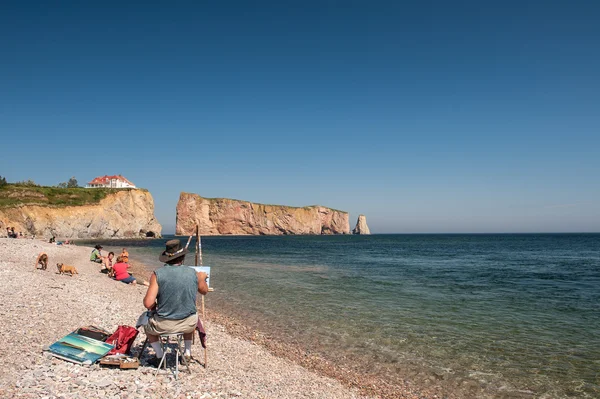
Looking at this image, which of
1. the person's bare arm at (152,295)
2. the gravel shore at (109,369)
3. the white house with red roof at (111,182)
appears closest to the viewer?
the gravel shore at (109,369)

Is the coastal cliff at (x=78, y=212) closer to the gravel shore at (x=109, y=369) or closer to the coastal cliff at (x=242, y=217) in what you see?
the coastal cliff at (x=242, y=217)

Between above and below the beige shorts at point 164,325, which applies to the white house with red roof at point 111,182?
above

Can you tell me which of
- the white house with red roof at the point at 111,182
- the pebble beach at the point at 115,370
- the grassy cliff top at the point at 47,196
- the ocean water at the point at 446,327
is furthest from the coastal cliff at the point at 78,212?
the pebble beach at the point at 115,370

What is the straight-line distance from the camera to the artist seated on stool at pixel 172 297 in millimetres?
6094

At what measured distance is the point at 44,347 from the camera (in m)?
6.66

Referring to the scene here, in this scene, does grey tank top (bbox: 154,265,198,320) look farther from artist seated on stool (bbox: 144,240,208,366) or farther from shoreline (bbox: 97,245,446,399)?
shoreline (bbox: 97,245,446,399)

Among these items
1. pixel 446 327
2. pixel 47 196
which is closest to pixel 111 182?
pixel 47 196

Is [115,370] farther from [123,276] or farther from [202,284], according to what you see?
[123,276]

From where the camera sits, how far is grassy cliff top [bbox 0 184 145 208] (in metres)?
68.6

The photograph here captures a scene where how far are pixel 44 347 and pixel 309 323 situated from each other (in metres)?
8.05

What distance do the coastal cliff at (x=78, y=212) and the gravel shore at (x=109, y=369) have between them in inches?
2473

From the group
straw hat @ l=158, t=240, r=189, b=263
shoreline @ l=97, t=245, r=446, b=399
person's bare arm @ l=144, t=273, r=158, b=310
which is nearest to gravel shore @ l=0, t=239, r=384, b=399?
shoreline @ l=97, t=245, r=446, b=399

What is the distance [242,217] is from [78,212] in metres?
76.3

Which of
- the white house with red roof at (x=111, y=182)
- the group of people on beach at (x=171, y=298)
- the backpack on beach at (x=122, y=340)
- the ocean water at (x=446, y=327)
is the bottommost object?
the ocean water at (x=446, y=327)
